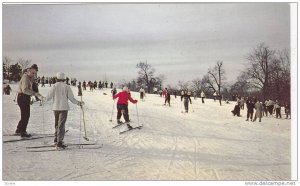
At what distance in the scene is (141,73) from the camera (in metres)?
7.91

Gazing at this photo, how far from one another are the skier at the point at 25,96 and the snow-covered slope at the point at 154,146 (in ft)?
0.68

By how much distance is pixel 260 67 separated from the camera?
795 centimetres

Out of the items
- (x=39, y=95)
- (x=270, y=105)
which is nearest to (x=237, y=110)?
(x=270, y=105)

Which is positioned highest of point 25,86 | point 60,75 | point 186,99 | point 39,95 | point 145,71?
point 145,71

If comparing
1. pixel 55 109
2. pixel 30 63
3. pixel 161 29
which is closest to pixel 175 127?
pixel 161 29

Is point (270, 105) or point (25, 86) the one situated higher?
point (25, 86)

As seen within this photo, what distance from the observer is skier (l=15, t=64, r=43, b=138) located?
6.91 meters

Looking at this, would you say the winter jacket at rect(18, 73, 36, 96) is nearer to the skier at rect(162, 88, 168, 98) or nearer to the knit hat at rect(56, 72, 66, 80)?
the knit hat at rect(56, 72, 66, 80)

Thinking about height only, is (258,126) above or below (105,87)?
below

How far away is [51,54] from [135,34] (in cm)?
166

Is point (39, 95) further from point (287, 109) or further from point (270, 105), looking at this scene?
point (287, 109)

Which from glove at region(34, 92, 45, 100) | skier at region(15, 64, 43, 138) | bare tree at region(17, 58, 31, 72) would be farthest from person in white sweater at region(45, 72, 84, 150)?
bare tree at region(17, 58, 31, 72)

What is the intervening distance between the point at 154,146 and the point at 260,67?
8.43 feet

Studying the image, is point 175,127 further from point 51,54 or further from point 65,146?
point 51,54
